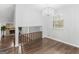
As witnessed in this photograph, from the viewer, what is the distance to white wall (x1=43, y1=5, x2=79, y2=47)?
1414 mm

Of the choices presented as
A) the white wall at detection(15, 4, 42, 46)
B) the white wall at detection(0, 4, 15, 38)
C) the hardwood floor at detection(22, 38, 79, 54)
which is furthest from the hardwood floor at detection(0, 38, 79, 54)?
the white wall at detection(0, 4, 15, 38)

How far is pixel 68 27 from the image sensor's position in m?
1.43

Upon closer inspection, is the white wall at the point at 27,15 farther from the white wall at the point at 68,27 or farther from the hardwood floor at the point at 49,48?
the hardwood floor at the point at 49,48

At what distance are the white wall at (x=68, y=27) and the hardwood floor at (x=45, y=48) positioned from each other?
82 millimetres

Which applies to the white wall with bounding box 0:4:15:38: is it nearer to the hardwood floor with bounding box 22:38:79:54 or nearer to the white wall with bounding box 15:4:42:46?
the white wall with bounding box 15:4:42:46

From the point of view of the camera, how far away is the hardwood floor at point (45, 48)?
1427 mm

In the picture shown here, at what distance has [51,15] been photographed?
1451mm

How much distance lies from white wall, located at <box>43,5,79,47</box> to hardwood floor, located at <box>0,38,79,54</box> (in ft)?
0.27

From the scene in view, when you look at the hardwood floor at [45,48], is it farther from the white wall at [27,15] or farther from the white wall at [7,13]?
the white wall at [7,13]

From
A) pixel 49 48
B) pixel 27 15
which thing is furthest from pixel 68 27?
pixel 27 15

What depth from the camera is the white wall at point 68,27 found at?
141 centimetres

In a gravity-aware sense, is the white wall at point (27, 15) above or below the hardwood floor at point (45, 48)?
above

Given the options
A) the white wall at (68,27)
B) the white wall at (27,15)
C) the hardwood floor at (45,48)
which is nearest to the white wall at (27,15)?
the white wall at (27,15)
